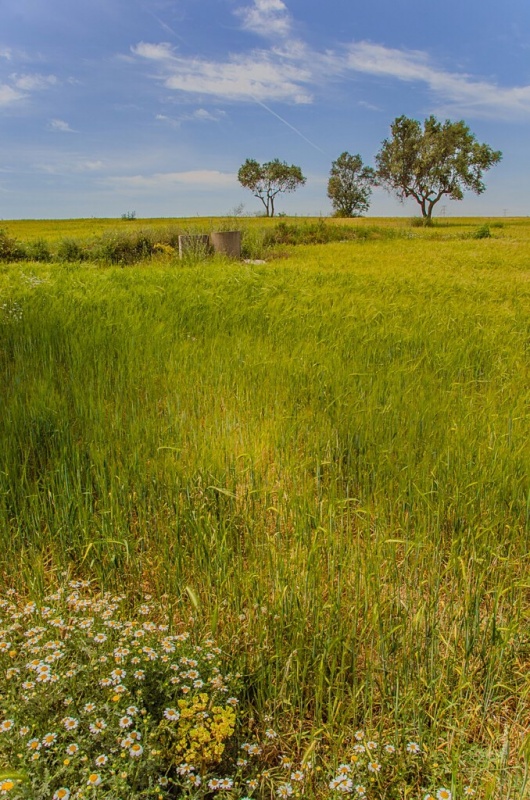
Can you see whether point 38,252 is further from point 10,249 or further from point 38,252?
point 10,249

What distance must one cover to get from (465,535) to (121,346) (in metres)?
3.34

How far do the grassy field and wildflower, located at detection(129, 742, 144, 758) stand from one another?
18.0 inches

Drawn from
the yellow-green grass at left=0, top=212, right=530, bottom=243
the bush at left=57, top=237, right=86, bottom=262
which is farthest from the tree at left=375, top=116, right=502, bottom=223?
the bush at left=57, top=237, right=86, bottom=262

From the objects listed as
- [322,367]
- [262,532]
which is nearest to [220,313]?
[322,367]

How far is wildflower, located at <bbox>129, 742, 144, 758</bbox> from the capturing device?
1.19 m

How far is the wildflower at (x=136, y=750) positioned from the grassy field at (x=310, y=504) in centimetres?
46

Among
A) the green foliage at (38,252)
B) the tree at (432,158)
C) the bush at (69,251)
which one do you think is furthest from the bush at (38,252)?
the tree at (432,158)

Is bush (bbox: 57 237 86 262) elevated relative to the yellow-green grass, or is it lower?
lower

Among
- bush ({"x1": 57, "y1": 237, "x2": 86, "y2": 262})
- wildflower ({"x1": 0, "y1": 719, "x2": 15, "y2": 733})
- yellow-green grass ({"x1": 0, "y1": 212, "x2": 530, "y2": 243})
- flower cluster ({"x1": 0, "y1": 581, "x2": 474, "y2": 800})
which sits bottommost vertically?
flower cluster ({"x1": 0, "y1": 581, "x2": 474, "y2": 800})

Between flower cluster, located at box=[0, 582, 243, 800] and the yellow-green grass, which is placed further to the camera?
the yellow-green grass

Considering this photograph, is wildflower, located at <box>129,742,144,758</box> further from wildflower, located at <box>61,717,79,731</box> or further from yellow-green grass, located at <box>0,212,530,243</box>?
yellow-green grass, located at <box>0,212,530,243</box>

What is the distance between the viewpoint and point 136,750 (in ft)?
3.96

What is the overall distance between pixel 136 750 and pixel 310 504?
1.39m

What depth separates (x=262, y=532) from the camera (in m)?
2.33
